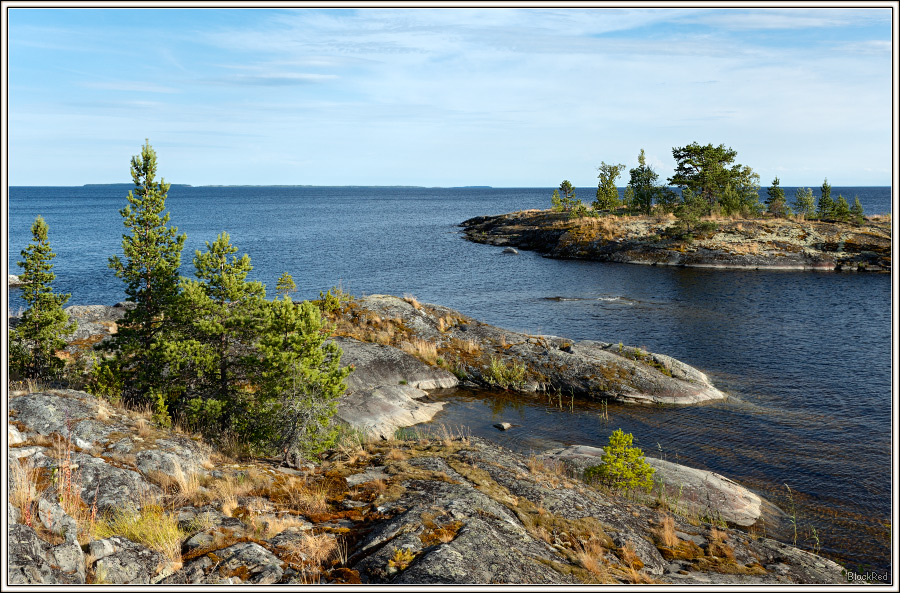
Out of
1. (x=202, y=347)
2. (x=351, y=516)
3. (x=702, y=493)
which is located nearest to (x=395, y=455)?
(x=351, y=516)

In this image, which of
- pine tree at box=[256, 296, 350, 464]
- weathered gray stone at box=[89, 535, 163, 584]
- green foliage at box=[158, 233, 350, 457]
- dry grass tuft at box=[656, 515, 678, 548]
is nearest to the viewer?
weathered gray stone at box=[89, 535, 163, 584]

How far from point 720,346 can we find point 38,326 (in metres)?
40.2

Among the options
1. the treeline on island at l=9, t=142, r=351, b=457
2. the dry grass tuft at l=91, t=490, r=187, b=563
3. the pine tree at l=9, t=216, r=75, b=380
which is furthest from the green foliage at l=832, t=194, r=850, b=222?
the dry grass tuft at l=91, t=490, r=187, b=563

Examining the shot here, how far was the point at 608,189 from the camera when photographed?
11331cm

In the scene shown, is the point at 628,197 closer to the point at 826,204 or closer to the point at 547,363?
the point at 826,204

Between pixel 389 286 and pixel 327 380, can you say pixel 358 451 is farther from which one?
pixel 389 286

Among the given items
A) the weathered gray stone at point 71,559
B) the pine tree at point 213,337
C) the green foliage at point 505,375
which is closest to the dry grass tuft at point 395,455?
the pine tree at point 213,337

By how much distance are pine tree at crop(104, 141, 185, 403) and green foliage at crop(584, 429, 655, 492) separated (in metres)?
15.7

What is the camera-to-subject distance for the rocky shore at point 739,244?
245ft

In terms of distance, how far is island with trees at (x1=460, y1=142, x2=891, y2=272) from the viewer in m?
76.2

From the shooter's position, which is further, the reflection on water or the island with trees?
the island with trees

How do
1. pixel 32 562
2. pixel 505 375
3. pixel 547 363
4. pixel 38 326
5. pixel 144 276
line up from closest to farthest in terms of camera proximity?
pixel 32 562 → pixel 144 276 → pixel 38 326 → pixel 505 375 → pixel 547 363

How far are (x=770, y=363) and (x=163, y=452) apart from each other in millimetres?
35687

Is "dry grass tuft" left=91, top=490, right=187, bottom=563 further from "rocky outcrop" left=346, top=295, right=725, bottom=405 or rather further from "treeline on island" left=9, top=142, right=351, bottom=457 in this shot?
"rocky outcrop" left=346, top=295, right=725, bottom=405
